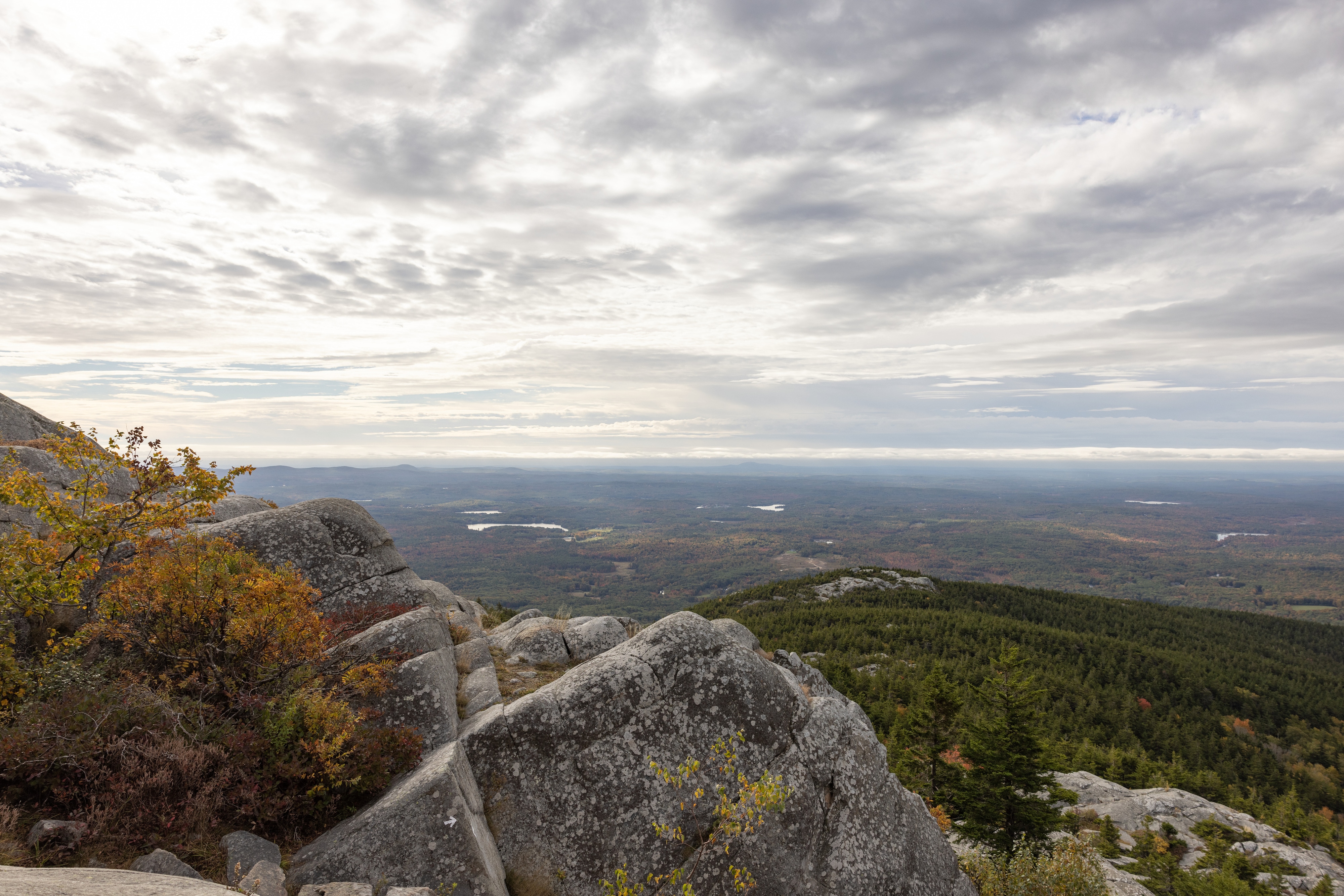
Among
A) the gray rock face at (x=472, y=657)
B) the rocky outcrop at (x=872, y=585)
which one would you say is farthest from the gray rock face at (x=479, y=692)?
the rocky outcrop at (x=872, y=585)

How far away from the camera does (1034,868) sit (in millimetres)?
16656

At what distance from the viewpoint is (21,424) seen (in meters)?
23.8

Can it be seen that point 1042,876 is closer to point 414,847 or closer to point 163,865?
point 414,847

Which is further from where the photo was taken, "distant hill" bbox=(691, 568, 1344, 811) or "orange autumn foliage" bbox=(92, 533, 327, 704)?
"distant hill" bbox=(691, 568, 1344, 811)

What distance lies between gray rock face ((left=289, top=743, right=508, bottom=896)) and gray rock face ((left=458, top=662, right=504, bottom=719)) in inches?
127

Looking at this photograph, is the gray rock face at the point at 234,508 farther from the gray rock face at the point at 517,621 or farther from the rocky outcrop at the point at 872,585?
the rocky outcrop at the point at 872,585

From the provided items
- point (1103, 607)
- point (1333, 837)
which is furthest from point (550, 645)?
point (1103, 607)

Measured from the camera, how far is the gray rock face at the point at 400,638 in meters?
12.8

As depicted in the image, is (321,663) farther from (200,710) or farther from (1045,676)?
(1045,676)

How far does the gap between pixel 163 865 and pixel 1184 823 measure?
129 ft

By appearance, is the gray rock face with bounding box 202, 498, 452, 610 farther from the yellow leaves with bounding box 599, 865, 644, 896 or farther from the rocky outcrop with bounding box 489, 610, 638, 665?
the yellow leaves with bounding box 599, 865, 644, 896

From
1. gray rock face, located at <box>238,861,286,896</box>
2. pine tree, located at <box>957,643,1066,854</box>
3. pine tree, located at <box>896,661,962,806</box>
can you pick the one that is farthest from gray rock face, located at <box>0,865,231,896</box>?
pine tree, located at <box>896,661,962,806</box>

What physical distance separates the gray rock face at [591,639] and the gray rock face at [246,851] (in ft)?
35.4

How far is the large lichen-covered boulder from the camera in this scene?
10094 millimetres
